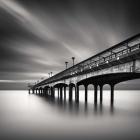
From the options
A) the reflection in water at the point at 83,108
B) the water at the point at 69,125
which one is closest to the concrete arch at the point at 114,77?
the reflection in water at the point at 83,108

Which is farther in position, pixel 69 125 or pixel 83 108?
pixel 83 108

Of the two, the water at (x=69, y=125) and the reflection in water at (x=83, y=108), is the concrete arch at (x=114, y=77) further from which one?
the water at (x=69, y=125)

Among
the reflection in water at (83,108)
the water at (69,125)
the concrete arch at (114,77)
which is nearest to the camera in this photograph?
the water at (69,125)

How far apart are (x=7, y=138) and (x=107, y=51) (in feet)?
54.8

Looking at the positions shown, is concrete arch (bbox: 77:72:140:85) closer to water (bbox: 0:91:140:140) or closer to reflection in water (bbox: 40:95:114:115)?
reflection in water (bbox: 40:95:114:115)

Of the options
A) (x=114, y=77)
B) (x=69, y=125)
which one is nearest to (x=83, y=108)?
(x=114, y=77)

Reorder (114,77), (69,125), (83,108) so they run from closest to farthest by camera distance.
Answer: (69,125) < (83,108) < (114,77)

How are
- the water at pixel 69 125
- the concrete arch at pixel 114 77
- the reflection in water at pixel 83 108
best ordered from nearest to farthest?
the water at pixel 69 125 → the concrete arch at pixel 114 77 → the reflection in water at pixel 83 108

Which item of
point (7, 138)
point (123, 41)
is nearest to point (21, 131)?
point (7, 138)

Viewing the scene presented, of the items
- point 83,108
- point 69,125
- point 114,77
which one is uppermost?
point 114,77

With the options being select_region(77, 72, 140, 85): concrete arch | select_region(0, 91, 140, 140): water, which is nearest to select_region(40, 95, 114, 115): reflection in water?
select_region(0, 91, 140, 140): water

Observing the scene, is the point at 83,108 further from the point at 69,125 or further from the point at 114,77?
the point at 69,125

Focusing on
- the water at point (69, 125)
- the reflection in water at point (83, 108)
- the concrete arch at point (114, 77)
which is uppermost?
the concrete arch at point (114, 77)

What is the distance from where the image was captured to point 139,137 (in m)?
13.2
